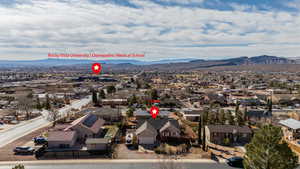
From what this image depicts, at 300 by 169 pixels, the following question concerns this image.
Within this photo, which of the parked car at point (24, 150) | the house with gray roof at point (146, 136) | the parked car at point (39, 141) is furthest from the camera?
the parked car at point (39, 141)

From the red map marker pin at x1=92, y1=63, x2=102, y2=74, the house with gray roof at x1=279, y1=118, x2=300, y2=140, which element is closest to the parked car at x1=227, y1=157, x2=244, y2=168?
the house with gray roof at x1=279, y1=118, x2=300, y2=140

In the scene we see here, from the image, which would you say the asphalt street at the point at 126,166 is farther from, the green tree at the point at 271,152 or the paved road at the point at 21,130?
the paved road at the point at 21,130

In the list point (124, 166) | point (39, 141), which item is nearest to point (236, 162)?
point (124, 166)

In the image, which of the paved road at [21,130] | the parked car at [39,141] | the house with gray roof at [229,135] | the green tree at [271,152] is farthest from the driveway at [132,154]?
the paved road at [21,130]

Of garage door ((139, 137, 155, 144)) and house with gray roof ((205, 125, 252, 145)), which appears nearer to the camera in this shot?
garage door ((139, 137, 155, 144))

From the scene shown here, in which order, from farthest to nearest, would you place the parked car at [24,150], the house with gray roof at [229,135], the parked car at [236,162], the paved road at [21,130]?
the paved road at [21,130]
the house with gray roof at [229,135]
the parked car at [24,150]
the parked car at [236,162]

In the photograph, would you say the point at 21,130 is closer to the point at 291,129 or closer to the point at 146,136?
the point at 146,136

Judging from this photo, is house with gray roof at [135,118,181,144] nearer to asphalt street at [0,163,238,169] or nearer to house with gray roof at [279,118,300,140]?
asphalt street at [0,163,238,169]

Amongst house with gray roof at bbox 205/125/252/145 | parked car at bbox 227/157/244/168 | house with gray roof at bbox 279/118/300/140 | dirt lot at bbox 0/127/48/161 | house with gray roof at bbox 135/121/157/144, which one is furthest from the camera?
house with gray roof at bbox 279/118/300/140
